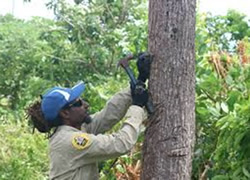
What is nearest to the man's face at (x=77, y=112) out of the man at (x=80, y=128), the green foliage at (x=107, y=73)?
the man at (x=80, y=128)

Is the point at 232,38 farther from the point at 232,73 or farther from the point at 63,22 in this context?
the point at 63,22

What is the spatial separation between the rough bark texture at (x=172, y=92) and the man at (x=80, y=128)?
14 cm

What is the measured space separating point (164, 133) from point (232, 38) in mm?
2927

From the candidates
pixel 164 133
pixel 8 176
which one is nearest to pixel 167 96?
pixel 164 133

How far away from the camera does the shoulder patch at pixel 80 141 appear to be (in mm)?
3146

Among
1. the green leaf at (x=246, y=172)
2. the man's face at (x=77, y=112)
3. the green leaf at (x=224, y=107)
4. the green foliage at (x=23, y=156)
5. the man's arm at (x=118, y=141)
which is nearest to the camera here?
the man's arm at (x=118, y=141)

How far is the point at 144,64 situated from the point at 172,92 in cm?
22

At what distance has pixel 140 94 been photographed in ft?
10.4

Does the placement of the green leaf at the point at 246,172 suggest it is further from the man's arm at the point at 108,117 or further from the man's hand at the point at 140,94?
the man's arm at the point at 108,117

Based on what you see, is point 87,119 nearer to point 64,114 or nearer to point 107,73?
point 64,114

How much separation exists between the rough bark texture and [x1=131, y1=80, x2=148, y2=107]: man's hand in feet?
0.31

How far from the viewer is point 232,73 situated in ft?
12.5

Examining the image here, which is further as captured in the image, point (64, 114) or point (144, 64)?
point (64, 114)

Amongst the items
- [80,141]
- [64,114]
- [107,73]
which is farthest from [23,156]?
[80,141]
